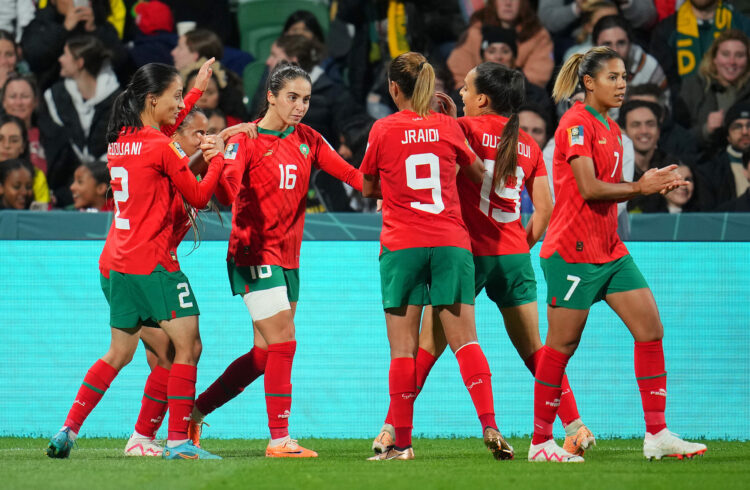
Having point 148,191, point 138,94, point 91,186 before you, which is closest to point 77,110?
point 91,186

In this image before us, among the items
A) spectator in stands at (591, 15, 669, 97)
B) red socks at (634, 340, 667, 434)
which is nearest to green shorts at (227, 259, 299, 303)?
red socks at (634, 340, 667, 434)

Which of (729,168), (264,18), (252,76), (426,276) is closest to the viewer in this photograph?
(426,276)

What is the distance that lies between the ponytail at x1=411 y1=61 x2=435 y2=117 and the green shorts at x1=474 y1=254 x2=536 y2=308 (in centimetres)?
87

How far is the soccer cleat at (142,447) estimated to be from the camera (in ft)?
18.2

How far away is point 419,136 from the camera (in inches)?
202

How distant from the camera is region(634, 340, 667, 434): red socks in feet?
16.6

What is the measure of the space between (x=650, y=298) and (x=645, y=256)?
185 cm

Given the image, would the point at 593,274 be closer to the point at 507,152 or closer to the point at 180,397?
the point at 507,152

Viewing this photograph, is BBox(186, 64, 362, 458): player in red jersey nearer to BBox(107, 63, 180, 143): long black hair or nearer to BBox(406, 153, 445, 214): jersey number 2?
BBox(107, 63, 180, 143): long black hair

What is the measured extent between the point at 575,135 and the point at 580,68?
432 mm

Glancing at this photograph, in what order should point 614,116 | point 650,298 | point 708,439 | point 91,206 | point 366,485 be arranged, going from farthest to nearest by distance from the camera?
1. point 614,116
2. point 91,206
3. point 708,439
4. point 650,298
5. point 366,485

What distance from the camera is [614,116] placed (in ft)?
30.2

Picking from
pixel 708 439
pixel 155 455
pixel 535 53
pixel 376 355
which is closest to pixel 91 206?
pixel 376 355

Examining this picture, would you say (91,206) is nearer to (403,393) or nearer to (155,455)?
(155,455)
